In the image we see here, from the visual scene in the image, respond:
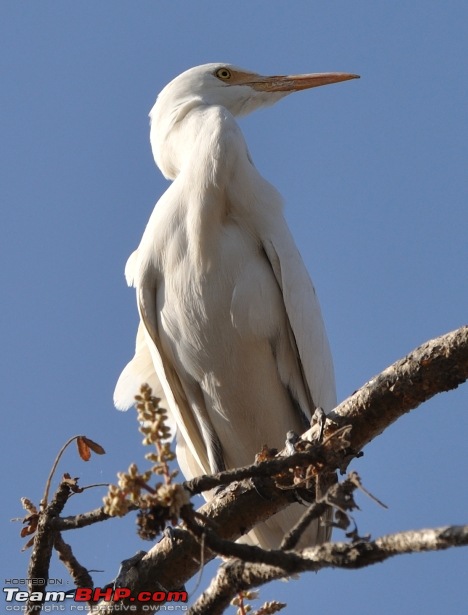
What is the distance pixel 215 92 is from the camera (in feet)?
24.8

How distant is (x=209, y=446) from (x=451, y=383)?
9.44 feet

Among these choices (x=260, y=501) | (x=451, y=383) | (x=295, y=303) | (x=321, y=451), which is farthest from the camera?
(x=295, y=303)

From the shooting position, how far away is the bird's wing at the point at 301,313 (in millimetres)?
5980

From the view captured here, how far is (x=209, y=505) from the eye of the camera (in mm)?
3910

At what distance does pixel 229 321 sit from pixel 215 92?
2.38 metres

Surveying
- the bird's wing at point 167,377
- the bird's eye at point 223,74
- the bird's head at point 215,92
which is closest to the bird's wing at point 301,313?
the bird's wing at point 167,377

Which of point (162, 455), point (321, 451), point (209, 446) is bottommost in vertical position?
point (162, 455)

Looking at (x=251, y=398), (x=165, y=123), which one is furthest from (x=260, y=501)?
(x=165, y=123)

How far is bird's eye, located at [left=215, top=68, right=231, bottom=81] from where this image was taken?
771 centimetres

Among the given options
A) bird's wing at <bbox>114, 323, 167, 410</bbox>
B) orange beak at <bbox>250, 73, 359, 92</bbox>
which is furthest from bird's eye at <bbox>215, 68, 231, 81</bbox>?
bird's wing at <bbox>114, 323, 167, 410</bbox>

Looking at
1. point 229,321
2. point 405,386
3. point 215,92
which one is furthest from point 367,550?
point 215,92

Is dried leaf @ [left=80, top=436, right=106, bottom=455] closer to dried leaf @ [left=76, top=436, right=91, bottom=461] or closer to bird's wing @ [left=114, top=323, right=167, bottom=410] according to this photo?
dried leaf @ [left=76, top=436, right=91, bottom=461]

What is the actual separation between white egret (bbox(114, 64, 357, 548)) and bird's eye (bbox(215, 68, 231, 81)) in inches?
54.4

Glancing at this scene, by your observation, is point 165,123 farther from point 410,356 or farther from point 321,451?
point 321,451
